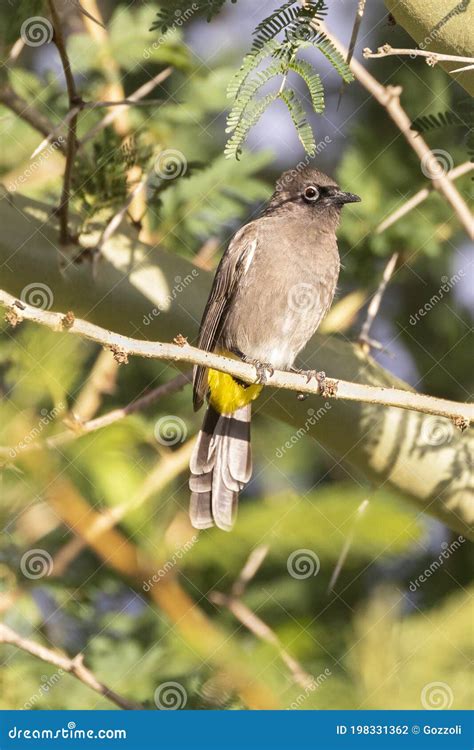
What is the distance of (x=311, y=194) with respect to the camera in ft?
15.8

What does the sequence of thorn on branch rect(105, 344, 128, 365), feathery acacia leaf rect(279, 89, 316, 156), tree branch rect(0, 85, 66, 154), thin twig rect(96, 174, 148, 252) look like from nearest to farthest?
thorn on branch rect(105, 344, 128, 365) < feathery acacia leaf rect(279, 89, 316, 156) < thin twig rect(96, 174, 148, 252) < tree branch rect(0, 85, 66, 154)

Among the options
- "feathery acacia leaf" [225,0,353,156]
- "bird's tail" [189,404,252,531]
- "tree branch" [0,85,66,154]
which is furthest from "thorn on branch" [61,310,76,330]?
"bird's tail" [189,404,252,531]

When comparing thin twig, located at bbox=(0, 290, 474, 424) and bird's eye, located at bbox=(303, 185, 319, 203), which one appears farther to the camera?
bird's eye, located at bbox=(303, 185, 319, 203)

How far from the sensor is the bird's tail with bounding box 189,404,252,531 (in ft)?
15.0

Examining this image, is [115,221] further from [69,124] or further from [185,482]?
[185,482]

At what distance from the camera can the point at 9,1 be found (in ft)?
15.4

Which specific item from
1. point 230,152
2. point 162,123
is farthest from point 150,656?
point 162,123

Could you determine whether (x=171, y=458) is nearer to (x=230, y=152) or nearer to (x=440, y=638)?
(x=440, y=638)

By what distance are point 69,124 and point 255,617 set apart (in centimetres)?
244

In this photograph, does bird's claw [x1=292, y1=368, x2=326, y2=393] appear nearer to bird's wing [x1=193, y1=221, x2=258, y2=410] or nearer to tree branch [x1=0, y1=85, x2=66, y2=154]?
bird's wing [x1=193, y1=221, x2=258, y2=410]

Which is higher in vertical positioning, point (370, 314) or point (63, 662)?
point (370, 314)

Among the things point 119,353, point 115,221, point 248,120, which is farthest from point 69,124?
point 119,353

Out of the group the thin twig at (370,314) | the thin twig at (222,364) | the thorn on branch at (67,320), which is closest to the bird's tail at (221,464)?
the thin twig at (370,314)

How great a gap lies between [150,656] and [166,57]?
2.99 meters
